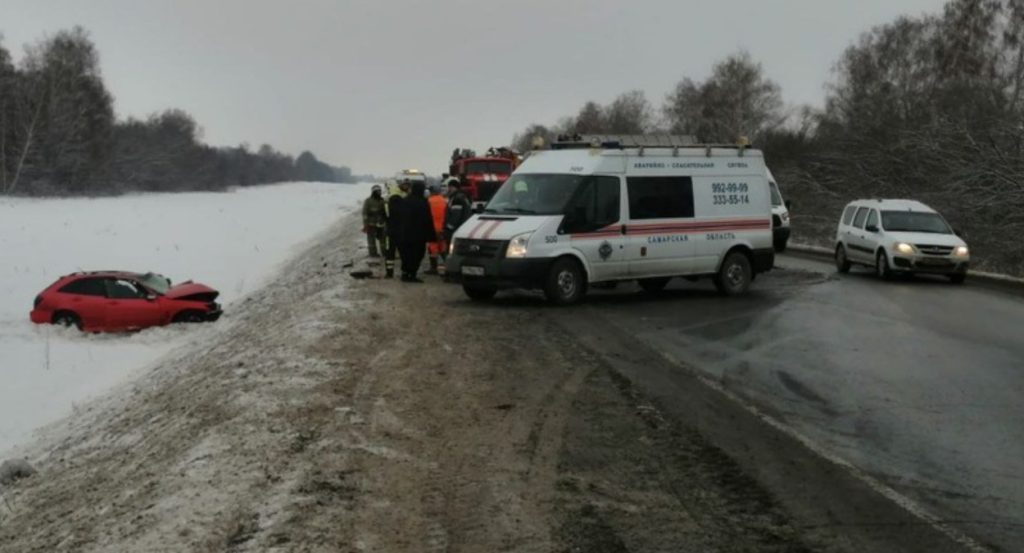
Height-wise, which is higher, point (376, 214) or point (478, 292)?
point (376, 214)

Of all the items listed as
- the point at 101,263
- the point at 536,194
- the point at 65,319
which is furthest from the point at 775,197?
the point at 101,263

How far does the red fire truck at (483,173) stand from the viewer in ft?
97.6

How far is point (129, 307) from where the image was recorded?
69.7 ft

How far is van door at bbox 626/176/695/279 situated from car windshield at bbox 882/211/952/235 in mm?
8147

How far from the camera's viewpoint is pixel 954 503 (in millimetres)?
5930

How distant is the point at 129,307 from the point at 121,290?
1.77 ft

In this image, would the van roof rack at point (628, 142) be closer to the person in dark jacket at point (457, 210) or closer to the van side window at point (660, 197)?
the van side window at point (660, 197)

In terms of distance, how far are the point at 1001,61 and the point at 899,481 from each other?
185 ft

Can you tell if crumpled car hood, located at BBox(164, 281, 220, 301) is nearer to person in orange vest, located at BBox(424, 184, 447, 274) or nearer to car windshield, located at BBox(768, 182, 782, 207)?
person in orange vest, located at BBox(424, 184, 447, 274)

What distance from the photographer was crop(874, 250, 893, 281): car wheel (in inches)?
854

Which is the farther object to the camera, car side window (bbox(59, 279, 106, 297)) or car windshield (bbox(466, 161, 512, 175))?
car windshield (bbox(466, 161, 512, 175))

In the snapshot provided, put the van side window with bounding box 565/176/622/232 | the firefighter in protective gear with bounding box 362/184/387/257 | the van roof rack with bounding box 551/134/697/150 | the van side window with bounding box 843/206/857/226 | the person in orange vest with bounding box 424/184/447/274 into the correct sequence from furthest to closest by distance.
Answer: the van side window with bounding box 843/206/857/226, the firefighter in protective gear with bounding box 362/184/387/257, the person in orange vest with bounding box 424/184/447/274, the van roof rack with bounding box 551/134/697/150, the van side window with bounding box 565/176/622/232

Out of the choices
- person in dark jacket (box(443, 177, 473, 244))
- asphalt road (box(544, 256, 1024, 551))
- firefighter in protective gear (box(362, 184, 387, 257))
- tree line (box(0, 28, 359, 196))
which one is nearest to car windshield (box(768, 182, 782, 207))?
asphalt road (box(544, 256, 1024, 551))

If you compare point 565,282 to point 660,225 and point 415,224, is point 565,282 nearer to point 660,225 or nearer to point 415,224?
point 660,225
